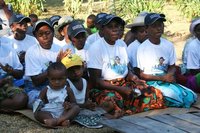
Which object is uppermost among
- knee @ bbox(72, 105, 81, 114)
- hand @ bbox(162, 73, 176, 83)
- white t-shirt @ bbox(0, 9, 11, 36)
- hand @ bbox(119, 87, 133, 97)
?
white t-shirt @ bbox(0, 9, 11, 36)

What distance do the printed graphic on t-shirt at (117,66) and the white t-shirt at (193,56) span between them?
1.05 metres

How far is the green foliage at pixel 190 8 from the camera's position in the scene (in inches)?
464

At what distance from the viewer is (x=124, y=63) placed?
5.50 metres

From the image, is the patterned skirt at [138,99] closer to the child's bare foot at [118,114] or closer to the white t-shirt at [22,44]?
the child's bare foot at [118,114]

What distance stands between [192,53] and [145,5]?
197 inches

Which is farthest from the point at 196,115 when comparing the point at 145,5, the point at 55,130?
the point at 145,5

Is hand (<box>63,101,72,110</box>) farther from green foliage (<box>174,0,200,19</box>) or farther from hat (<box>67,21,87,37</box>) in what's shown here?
green foliage (<box>174,0,200,19</box>)

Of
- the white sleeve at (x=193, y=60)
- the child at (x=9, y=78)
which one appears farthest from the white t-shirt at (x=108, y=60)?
the white sleeve at (x=193, y=60)

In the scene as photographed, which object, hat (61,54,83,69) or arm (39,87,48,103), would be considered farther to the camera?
hat (61,54,83,69)

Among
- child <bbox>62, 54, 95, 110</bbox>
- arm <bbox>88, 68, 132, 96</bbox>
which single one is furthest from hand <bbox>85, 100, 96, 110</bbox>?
arm <bbox>88, 68, 132, 96</bbox>

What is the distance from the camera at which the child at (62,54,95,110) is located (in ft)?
17.0

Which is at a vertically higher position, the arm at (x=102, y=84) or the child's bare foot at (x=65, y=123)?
the arm at (x=102, y=84)

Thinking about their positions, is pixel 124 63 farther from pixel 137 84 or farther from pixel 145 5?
pixel 145 5

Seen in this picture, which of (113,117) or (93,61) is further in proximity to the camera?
(93,61)
